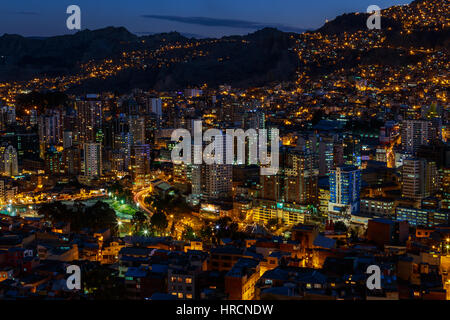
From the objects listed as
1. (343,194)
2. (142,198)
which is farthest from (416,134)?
(142,198)

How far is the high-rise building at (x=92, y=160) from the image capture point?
12.2 meters

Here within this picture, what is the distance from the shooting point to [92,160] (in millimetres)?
12266

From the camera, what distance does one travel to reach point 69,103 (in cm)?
1877

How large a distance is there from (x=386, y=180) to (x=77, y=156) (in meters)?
6.59

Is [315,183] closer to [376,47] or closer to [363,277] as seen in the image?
[363,277]

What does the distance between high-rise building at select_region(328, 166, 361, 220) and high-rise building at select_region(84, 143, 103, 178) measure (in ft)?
17.6

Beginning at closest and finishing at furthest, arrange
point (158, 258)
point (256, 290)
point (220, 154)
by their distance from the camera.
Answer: point (256, 290), point (158, 258), point (220, 154)

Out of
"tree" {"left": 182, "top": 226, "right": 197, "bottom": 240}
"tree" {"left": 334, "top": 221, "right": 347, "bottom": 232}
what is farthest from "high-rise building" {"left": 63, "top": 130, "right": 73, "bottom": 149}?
"tree" {"left": 334, "top": 221, "right": 347, "bottom": 232}

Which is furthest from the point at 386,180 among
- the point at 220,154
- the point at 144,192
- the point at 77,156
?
the point at 77,156

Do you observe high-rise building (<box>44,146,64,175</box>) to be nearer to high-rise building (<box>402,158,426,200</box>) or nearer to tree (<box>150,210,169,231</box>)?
tree (<box>150,210,169,231</box>)
